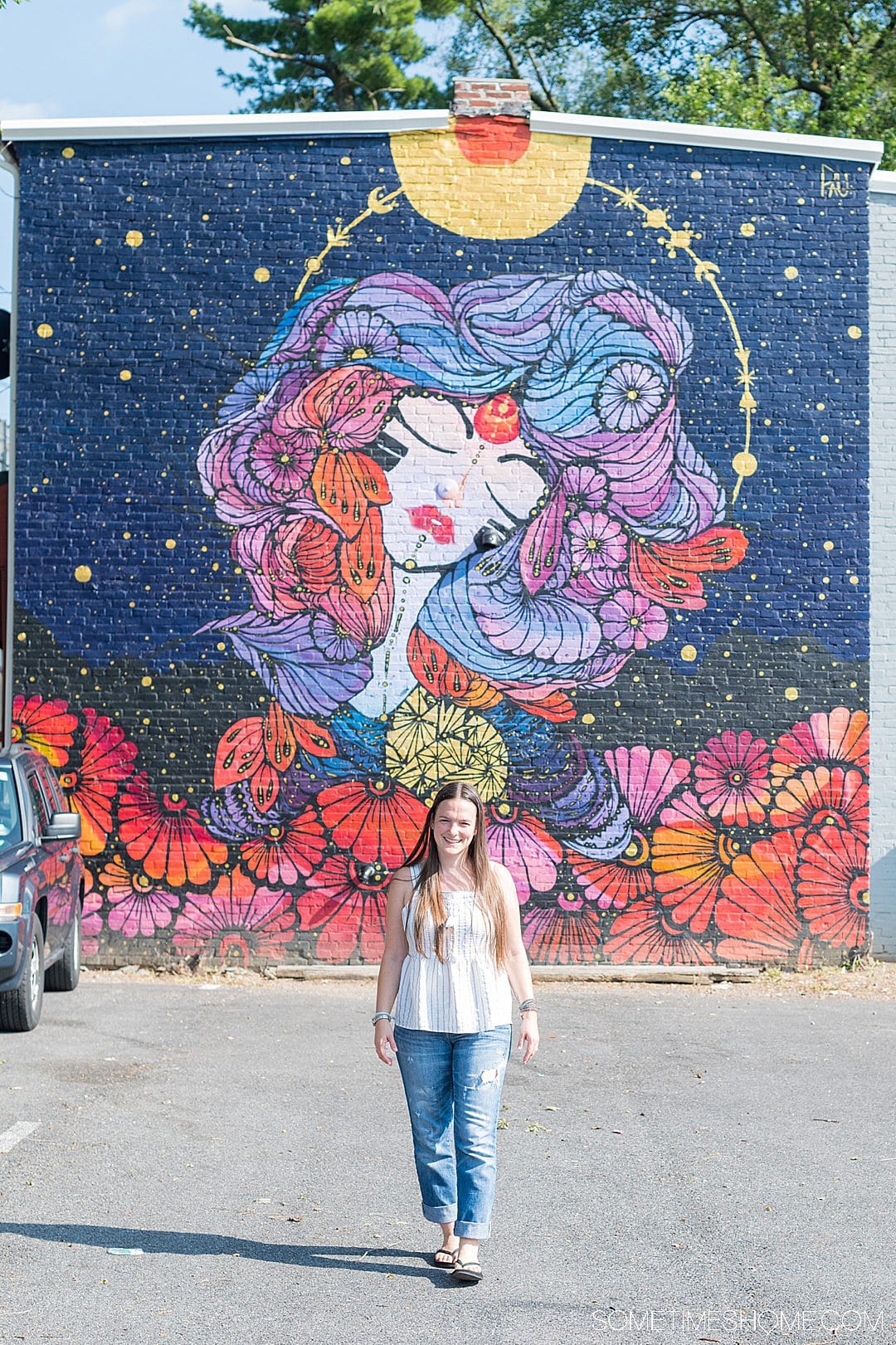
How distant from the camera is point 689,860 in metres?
13.3

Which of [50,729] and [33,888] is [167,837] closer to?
[50,729]

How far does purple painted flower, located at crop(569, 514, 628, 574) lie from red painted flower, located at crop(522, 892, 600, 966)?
9.76 ft

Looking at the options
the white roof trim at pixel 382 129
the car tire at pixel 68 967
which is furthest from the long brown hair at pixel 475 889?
the white roof trim at pixel 382 129

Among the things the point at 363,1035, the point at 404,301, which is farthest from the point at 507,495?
the point at 363,1035

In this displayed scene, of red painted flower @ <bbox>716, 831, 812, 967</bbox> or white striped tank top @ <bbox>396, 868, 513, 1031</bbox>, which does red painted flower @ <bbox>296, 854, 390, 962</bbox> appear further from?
white striped tank top @ <bbox>396, 868, 513, 1031</bbox>

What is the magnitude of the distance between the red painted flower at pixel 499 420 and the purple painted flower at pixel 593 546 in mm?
986

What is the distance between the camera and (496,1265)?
5508 mm

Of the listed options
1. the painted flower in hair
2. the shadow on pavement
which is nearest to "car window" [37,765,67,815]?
the painted flower in hair

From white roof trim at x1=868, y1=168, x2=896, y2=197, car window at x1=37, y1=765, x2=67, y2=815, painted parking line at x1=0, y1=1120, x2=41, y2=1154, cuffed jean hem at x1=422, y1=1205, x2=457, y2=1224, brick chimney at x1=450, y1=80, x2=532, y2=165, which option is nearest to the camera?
cuffed jean hem at x1=422, y1=1205, x2=457, y2=1224

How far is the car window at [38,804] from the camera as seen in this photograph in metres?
10.7

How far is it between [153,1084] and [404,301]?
7.59 metres

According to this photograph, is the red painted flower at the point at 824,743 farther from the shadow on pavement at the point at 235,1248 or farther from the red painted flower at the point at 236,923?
the shadow on pavement at the point at 235,1248

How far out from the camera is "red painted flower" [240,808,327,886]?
43.1ft

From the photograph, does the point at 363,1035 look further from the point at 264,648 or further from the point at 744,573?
the point at 744,573
